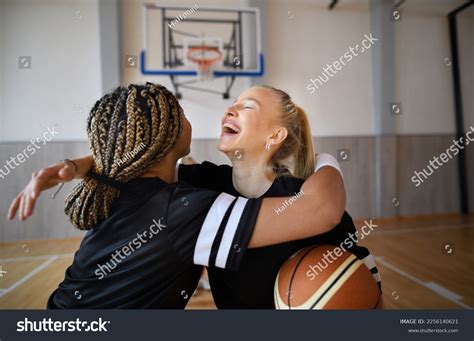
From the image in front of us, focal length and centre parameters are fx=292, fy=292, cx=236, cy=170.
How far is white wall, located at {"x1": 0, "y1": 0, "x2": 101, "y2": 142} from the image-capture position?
1.31 m

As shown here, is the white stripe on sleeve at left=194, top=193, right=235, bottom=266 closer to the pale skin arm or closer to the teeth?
the pale skin arm

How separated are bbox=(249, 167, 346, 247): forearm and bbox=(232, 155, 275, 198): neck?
0.17 m

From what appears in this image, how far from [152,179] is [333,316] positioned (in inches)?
18.2

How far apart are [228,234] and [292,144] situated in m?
0.34

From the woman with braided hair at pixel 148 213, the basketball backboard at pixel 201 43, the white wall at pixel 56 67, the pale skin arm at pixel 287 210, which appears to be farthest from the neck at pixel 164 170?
the basketball backboard at pixel 201 43

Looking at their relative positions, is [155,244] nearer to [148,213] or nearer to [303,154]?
[148,213]

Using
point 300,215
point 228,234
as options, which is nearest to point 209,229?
point 228,234

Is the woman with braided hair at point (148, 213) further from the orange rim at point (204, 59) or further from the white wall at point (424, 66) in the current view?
the orange rim at point (204, 59)

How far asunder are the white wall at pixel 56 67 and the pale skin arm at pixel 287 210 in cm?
102

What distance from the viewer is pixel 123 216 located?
0.50 meters

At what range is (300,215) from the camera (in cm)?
48

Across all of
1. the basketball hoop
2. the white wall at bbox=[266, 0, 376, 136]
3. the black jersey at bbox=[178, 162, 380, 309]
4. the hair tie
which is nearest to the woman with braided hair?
the hair tie

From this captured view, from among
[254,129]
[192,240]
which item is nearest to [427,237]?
[254,129]

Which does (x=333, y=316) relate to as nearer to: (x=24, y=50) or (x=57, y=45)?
(x=24, y=50)
